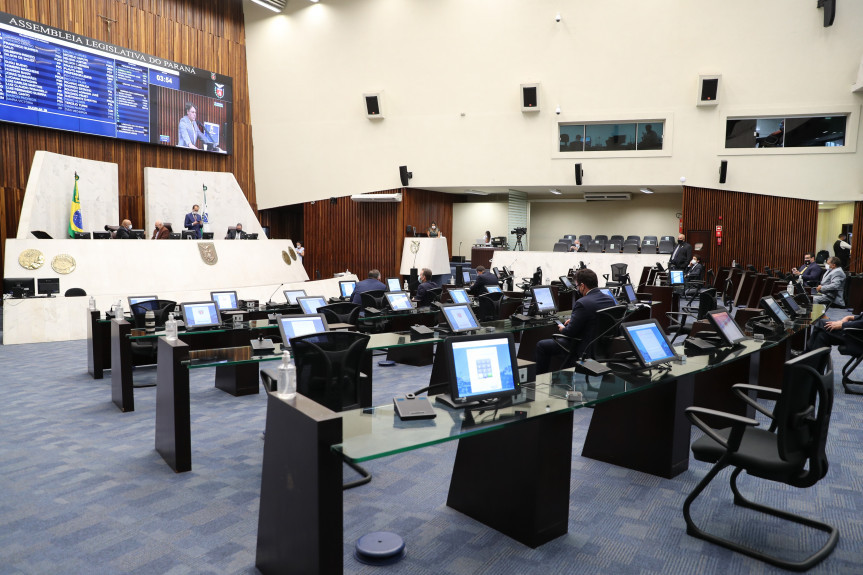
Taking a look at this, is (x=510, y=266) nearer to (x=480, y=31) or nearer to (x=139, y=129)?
(x=480, y=31)

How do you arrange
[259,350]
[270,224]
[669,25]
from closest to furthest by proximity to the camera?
1. [259,350]
2. [669,25]
3. [270,224]

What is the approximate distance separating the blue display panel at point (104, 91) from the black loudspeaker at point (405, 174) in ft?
17.4

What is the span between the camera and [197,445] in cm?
430

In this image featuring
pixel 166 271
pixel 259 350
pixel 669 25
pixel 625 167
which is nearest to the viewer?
pixel 259 350

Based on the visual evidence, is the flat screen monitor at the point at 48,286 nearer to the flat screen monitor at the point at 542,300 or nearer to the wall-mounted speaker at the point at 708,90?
the flat screen monitor at the point at 542,300

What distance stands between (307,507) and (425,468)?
5.65 feet

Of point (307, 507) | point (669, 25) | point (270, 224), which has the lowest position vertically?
point (307, 507)

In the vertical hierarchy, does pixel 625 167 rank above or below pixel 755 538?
above

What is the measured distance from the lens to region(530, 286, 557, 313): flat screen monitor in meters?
6.79

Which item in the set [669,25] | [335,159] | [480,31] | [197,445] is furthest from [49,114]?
[669,25]

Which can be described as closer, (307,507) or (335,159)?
(307,507)

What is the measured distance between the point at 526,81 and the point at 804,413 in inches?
582

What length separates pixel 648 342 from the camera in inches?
146

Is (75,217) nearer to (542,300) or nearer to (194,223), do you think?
(194,223)
